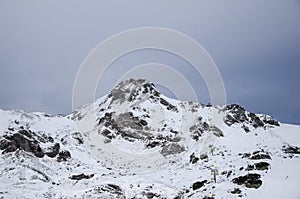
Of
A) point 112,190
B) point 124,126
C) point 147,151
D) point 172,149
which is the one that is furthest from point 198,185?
point 124,126

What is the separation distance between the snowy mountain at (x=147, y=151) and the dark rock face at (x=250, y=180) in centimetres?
9

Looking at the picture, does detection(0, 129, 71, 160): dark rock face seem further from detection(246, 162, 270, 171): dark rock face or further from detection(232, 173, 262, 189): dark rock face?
detection(232, 173, 262, 189): dark rock face

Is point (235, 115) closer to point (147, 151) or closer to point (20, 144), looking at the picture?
point (147, 151)

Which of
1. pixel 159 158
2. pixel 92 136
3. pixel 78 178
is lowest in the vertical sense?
pixel 78 178

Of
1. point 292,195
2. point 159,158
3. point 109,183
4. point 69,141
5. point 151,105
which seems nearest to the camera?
point 292,195

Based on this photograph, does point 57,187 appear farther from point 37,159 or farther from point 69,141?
point 69,141

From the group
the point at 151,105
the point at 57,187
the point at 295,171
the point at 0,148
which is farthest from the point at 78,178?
the point at 151,105

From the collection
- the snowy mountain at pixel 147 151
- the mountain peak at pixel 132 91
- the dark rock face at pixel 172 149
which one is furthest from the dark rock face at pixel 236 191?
the mountain peak at pixel 132 91

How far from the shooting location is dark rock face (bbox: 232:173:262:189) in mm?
26172

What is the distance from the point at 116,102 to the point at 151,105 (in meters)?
12.7

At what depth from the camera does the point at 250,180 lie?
27.1 metres

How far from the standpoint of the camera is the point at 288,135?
8025 cm

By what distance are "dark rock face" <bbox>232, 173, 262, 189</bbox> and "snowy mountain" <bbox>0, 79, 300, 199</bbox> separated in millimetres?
91

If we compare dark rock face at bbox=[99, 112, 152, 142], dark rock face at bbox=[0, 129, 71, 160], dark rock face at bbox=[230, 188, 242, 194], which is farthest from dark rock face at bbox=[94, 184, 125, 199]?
dark rock face at bbox=[99, 112, 152, 142]
